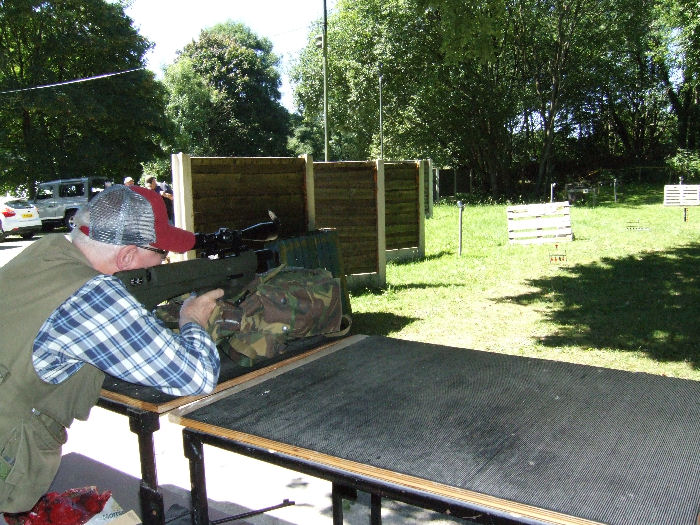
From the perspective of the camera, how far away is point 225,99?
49.7 m

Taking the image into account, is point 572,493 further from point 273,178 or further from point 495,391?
point 273,178

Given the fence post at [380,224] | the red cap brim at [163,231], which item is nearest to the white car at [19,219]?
the fence post at [380,224]

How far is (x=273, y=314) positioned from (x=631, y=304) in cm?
664

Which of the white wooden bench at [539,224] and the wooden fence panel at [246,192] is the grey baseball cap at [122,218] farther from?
the white wooden bench at [539,224]

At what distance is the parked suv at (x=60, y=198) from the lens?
76.4ft

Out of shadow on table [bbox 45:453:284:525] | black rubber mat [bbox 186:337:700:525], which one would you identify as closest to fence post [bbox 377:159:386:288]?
shadow on table [bbox 45:453:284:525]

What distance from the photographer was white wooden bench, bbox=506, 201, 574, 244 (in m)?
12.7

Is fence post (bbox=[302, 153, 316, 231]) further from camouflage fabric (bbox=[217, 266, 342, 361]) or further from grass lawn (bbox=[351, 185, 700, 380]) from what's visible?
camouflage fabric (bbox=[217, 266, 342, 361])

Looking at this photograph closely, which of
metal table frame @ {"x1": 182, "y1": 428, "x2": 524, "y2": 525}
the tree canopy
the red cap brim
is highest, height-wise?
the tree canopy

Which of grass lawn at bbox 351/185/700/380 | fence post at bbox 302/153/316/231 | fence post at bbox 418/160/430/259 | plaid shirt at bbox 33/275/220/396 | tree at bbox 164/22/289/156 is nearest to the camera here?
plaid shirt at bbox 33/275/220/396

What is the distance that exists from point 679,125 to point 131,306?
3790cm

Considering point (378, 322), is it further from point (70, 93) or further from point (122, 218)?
point (70, 93)

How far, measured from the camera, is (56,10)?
2788 centimetres

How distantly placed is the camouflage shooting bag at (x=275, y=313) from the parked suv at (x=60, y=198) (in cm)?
2246
